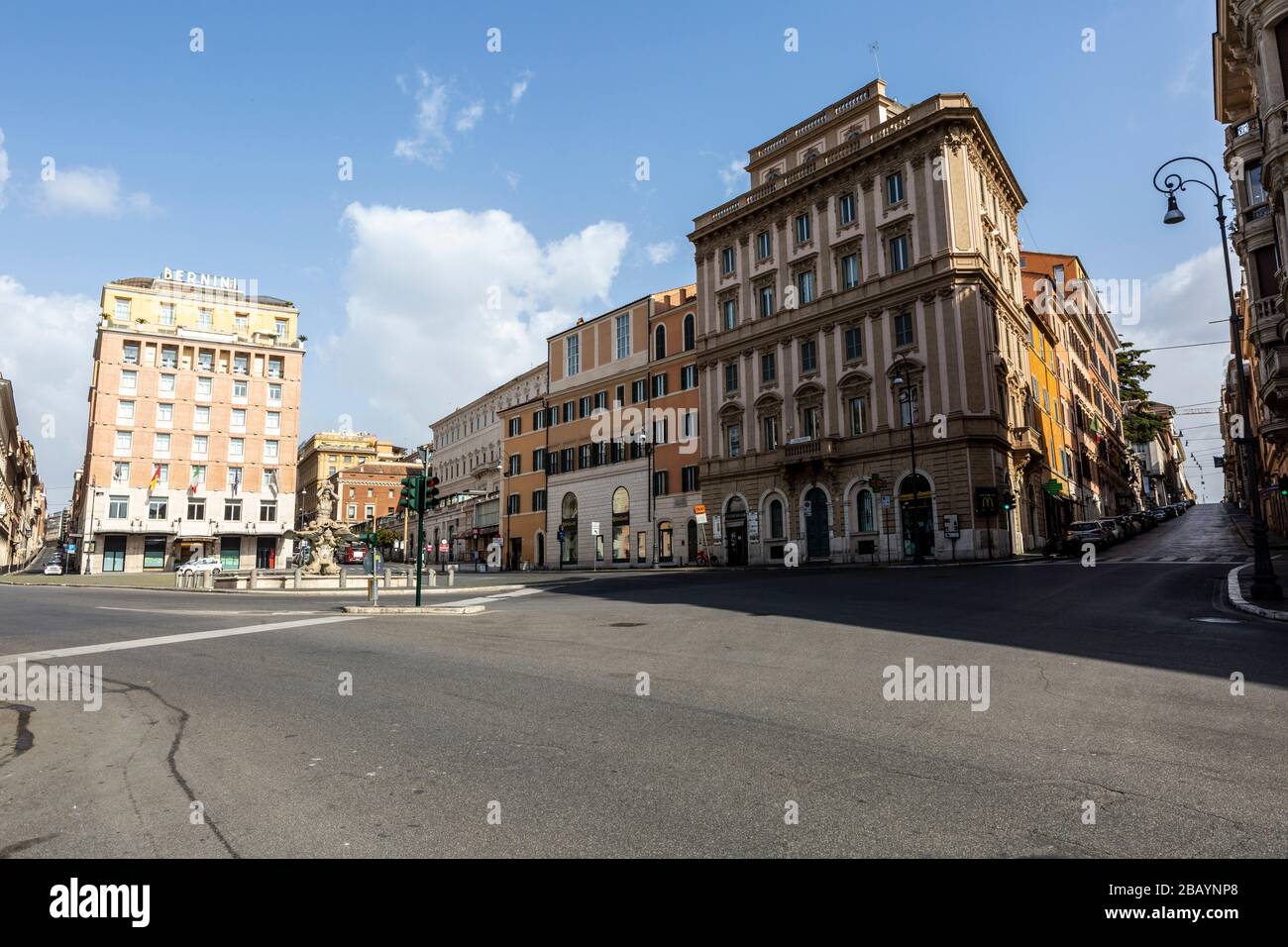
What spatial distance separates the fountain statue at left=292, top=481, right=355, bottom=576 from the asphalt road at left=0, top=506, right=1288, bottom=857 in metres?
19.8

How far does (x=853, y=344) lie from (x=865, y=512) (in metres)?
9.42

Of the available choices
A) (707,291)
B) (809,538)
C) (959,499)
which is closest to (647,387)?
(707,291)

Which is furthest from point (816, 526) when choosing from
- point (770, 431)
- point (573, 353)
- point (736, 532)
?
point (573, 353)

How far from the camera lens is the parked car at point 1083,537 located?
35.2 metres

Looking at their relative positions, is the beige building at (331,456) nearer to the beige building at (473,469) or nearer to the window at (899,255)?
the beige building at (473,469)

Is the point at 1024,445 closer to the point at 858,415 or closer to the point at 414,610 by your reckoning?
the point at 858,415

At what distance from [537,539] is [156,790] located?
57.2 m

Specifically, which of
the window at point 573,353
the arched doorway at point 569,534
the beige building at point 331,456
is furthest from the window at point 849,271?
the beige building at point 331,456

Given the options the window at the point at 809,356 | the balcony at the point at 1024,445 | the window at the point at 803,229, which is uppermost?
the window at the point at 803,229

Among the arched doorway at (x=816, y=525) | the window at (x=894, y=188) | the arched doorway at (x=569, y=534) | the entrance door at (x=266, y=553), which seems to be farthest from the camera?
the entrance door at (x=266, y=553)

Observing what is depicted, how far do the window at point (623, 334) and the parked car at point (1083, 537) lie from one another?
31392mm

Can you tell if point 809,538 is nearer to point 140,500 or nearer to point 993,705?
point 993,705

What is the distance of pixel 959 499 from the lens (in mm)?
35312
